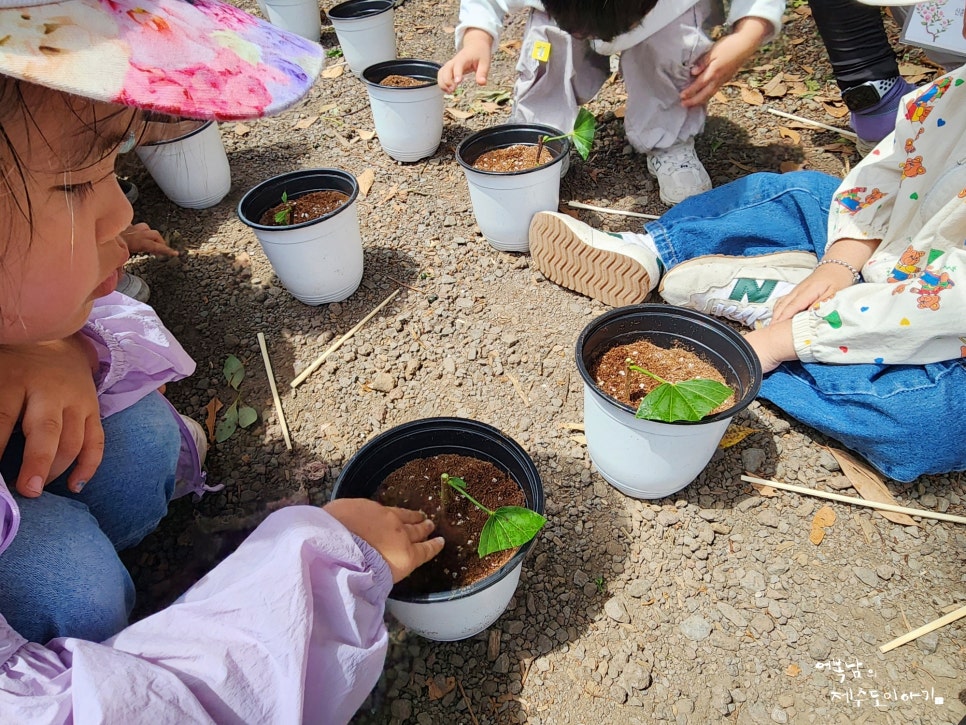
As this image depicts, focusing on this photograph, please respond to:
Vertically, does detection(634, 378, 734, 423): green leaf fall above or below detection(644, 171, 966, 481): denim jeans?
above

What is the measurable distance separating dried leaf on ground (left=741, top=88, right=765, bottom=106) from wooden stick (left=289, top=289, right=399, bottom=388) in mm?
1597

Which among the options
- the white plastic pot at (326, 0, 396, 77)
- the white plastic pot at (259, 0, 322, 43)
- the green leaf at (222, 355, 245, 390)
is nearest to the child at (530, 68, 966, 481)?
the green leaf at (222, 355, 245, 390)

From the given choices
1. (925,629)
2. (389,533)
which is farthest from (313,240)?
(925,629)

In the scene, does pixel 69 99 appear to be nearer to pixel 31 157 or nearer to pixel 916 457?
pixel 31 157

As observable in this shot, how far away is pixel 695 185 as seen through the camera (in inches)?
74.1

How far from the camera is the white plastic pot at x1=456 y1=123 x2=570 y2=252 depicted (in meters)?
1.66

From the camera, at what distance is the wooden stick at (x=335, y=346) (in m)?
1.54

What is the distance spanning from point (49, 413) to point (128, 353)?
0.73ft

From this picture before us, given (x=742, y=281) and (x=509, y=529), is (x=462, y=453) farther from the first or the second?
(x=742, y=281)

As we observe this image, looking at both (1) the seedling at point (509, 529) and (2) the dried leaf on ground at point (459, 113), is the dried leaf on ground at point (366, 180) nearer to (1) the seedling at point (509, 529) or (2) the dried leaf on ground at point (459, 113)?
(2) the dried leaf on ground at point (459, 113)

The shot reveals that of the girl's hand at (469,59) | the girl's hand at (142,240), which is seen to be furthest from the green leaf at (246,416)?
the girl's hand at (469,59)

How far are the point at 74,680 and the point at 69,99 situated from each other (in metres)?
0.55

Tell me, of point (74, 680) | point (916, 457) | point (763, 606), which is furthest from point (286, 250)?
point (916, 457)

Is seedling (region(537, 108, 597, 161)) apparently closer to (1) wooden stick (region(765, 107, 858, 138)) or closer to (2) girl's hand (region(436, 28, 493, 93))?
(2) girl's hand (region(436, 28, 493, 93))
